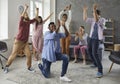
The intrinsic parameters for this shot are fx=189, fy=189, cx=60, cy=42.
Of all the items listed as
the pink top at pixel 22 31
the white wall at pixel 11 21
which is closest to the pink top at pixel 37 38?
the white wall at pixel 11 21

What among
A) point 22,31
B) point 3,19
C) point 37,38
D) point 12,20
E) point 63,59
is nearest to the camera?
point 63,59

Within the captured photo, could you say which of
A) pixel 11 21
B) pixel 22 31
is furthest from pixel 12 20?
pixel 22 31

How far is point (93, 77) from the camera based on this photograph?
157 inches

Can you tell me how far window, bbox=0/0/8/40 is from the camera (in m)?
5.41

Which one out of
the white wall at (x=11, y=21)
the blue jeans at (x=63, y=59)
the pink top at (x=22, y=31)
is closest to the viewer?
the blue jeans at (x=63, y=59)

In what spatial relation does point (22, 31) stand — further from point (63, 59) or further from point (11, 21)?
point (11, 21)

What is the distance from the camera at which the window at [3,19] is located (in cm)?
541

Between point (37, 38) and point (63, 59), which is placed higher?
point (37, 38)

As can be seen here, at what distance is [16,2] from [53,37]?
8.53 feet

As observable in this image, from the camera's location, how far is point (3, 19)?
550 cm

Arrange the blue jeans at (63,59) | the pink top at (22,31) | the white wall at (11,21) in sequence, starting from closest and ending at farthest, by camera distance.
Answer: the blue jeans at (63,59) < the pink top at (22,31) < the white wall at (11,21)

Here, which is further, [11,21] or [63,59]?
[11,21]

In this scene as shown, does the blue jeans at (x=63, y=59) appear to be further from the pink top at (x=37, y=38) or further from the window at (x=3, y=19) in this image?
the window at (x=3, y=19)

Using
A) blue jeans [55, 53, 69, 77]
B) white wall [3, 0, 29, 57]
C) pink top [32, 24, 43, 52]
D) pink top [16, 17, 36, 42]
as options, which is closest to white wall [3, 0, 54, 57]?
white wall [3, 0, 29, 57]
